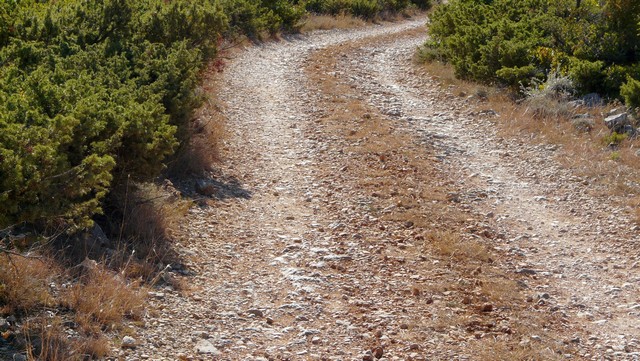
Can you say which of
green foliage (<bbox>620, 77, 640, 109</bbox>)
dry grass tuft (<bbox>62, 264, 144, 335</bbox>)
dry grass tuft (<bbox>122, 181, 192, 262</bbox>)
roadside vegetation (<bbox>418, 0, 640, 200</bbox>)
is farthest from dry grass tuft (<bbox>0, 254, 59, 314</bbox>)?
A: green foliage (<bbox>620, 77, 640, 109</bbox>)

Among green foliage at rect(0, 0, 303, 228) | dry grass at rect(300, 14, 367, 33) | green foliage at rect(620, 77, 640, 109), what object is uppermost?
green foliage at rect(0, 0, 303, 228)

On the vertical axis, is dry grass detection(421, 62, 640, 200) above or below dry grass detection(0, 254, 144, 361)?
below

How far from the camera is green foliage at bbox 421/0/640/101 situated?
13.4 metres

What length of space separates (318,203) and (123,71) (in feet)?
8.96

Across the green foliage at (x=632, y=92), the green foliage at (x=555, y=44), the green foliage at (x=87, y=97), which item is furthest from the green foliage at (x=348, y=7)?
the green foliage at (x=632, y=92)

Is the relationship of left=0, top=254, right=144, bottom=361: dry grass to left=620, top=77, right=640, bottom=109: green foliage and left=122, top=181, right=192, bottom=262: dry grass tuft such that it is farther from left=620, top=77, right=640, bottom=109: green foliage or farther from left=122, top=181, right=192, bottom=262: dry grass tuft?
left=620, top=77, right=640, bottom=109: green foliage

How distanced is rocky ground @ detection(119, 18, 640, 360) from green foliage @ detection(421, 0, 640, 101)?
185 cm

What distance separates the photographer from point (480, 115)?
1339 centimetres

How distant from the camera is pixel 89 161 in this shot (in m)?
5.27

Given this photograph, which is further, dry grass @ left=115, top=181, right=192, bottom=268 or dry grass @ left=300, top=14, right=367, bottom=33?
dry grass @ left=300, top=14, right=367, bottom=33

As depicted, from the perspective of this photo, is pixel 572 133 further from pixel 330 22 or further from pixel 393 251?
pixel 330 22

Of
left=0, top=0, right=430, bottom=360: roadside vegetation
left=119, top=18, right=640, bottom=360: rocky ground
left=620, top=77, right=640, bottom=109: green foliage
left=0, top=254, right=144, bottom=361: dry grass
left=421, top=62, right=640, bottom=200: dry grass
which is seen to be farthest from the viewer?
left=620, top=77, right=640, bottom=109: green foliage

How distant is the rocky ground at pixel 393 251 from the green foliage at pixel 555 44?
1851 mm

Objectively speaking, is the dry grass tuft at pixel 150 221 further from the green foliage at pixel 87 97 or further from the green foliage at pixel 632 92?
the green foliage at pixel 632 92
